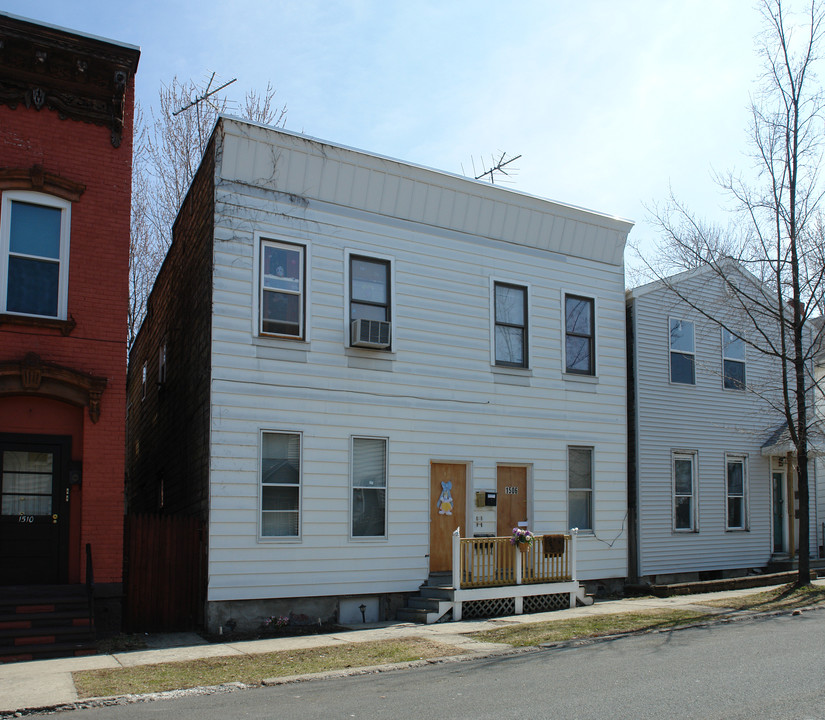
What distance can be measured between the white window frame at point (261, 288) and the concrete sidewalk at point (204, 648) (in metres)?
4.89

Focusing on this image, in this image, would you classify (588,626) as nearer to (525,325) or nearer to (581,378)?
(581,378)

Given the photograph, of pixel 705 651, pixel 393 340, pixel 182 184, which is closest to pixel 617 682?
pixel 705 651

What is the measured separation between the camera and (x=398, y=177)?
16.0 metres

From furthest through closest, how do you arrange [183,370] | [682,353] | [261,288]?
[682,353], [183,370], [261,288]

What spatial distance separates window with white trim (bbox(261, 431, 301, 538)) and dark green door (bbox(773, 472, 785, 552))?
14305mm

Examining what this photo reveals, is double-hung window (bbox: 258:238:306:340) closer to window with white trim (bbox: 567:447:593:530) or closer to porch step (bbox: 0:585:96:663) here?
porch step (bbox: 0:585:96:663)

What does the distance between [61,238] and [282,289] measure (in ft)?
11.8

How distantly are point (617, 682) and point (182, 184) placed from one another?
2363 cm

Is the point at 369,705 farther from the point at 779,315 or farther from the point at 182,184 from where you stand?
the point at 182,184

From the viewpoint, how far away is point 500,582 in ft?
50.2

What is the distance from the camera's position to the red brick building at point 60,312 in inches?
499

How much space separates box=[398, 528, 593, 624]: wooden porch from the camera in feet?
48.1

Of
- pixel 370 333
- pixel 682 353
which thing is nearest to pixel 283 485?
pixel 370 333

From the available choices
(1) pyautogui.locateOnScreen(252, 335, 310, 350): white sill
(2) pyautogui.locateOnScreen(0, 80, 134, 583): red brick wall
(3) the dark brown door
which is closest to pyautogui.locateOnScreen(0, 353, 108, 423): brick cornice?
(2) pyautogui.locateOnScreen(0, 80, 134, 583): red brick wall
